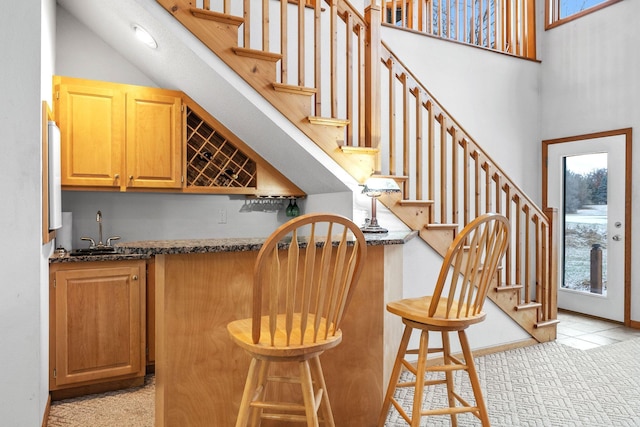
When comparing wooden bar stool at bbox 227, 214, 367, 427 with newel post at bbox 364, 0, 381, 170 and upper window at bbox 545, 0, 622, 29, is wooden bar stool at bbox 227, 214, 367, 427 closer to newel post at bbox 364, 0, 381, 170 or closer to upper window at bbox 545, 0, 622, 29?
newel post at bbox 364, 0, 381, 170

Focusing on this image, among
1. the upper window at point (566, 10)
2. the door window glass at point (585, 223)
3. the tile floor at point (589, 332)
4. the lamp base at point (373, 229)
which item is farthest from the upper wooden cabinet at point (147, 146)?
the upper window at point (566, 10)

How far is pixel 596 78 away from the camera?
4715mm

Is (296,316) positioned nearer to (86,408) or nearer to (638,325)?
(86,408)

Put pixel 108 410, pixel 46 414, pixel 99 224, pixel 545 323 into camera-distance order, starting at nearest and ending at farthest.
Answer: pixel 46 414, pixel 108 410, pixel 99 224, pixel 545 323

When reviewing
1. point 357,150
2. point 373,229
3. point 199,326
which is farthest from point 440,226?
point 199,326

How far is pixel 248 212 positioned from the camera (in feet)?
12.9

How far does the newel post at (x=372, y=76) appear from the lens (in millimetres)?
3062

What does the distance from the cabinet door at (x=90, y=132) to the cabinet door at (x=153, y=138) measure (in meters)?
0.07

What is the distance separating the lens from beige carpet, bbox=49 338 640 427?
2.44 metres

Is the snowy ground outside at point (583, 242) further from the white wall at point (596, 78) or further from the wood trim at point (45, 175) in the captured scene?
the wood trim at point (45, 175)

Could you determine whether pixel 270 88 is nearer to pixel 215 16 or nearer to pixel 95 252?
pixel 215 16

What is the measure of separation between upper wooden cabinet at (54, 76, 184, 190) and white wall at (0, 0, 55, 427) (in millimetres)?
1014

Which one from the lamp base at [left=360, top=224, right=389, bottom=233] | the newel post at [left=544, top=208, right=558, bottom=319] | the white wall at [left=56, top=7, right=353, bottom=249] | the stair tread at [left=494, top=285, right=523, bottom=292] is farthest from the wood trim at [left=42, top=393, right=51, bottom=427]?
the newel post at [left=544, top=208, right=558, bottom=319]

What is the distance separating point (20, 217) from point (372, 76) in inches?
89.5
